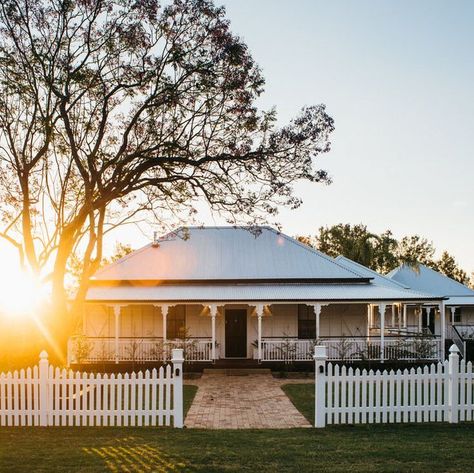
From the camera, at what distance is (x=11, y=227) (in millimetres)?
16906

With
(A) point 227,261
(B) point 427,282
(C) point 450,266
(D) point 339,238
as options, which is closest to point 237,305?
(A) point 227,261

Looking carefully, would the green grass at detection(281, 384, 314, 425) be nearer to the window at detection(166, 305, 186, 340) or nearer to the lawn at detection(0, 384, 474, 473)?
the lawn at detection(0, 384, 474, 473)

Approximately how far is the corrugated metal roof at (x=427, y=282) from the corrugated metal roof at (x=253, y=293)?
14.4m

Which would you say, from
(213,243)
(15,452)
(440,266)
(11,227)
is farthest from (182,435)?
(440,266)

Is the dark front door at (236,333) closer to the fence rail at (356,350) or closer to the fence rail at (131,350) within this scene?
the fence rail at (131,350)

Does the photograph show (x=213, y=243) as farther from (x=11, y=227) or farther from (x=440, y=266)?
(x=440, y=266)

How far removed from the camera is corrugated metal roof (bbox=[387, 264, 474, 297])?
41812 millimetres

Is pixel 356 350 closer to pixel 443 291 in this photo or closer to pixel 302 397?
pixel 302 397

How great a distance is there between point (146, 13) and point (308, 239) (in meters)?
58.6

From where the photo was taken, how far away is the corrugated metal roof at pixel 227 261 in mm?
28859

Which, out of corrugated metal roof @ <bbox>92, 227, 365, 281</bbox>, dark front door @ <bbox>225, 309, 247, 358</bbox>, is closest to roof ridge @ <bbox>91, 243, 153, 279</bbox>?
corrugated metal roof @ <bbox>92, 227, 365, 281</bbox>

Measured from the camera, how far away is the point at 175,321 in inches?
1097

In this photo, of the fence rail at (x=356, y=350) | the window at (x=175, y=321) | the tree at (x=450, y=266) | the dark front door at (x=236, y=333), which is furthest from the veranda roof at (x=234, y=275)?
the tree at (x=450, y=266)

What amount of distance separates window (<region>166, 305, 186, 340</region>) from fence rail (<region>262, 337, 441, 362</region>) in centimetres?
443
